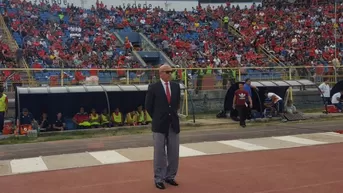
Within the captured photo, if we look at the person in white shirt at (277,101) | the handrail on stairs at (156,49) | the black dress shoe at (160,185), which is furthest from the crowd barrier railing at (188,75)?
the black dress shoe at (160,185)

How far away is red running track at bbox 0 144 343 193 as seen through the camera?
718 cm

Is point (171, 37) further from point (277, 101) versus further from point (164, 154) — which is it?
point (164, 154)

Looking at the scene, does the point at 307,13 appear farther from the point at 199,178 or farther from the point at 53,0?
the point at 199,178

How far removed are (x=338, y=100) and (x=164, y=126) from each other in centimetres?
1550

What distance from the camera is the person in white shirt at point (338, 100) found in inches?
802

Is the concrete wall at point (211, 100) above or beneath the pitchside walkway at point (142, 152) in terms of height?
above

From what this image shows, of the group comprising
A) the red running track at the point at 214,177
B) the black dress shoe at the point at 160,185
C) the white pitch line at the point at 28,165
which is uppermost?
the black dress shoe at the point at 160,185

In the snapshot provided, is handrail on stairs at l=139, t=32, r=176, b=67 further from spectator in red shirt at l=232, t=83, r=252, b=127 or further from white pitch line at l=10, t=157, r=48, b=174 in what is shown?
white pitch line at l=10, t=157, r=48, b=174

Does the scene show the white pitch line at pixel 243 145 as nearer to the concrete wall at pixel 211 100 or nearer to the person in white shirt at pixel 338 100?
the concrete wall at pixel 211 100

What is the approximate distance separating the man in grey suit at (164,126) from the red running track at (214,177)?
1.04 feet

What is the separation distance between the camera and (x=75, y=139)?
13922mm

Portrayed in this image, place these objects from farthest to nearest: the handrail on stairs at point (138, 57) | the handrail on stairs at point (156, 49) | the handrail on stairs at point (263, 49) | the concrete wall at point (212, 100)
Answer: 1. the handrail on stairs at point (263, 49)
2. the handrail on stairs at point (156, 49)
3. the handrail on stairs at point (138, 57)
4. the concrete wall at point (212, 100)

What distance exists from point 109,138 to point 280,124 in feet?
21.8

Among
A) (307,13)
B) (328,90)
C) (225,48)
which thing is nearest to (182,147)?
(328,90)
